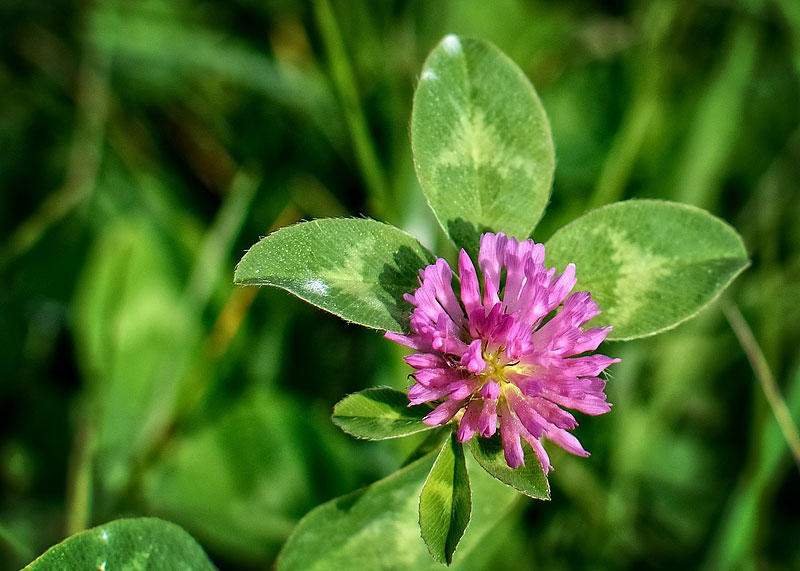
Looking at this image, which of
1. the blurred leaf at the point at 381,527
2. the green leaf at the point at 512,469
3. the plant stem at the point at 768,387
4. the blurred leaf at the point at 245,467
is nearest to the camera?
the green leaf at the point at 512,469

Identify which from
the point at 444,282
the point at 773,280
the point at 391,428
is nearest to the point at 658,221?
the point at 444,282

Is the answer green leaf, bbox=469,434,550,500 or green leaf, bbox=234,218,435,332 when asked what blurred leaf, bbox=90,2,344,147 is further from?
green leaf, bbox=469,434,550,500

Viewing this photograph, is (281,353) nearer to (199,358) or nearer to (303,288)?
(199,358)

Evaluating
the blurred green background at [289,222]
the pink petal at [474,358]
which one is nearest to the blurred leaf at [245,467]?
the blurred green background at [289,222]

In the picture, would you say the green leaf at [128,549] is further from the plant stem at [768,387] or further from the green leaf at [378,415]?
the plant stem at [768,387]

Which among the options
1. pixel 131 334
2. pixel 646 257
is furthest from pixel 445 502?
pixel 131 334

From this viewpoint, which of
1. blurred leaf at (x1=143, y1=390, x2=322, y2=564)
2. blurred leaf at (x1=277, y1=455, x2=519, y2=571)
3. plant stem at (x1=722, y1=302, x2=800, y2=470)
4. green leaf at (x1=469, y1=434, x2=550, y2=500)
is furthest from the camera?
blurred leaf at (x1=143, y1=390, x2=322, y2=564)

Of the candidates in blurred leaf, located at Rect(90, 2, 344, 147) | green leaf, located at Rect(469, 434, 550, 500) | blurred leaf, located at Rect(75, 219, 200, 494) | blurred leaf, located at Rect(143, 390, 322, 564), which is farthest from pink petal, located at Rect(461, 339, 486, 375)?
blurred leaf, located at Rect(90, 2, 344, 147)
